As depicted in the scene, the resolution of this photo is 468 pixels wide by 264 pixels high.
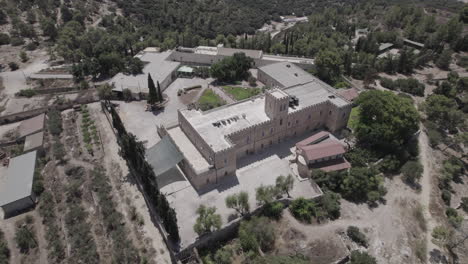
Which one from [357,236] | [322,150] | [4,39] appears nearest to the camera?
[357,236]

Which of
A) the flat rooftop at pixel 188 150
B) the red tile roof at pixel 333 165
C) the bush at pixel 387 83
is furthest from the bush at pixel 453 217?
the bush at pixel 387 83

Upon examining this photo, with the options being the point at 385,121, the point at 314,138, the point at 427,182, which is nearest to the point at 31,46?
the point at 314,138

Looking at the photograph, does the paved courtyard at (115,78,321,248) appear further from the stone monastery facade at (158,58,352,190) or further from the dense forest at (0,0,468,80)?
the dense forest at (0,0,468,80)

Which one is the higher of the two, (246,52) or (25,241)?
(246,52)

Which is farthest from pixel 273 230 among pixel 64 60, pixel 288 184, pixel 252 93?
pixel 64 60

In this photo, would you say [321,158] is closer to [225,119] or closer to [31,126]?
[225,119]

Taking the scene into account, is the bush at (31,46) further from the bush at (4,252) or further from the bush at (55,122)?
the bush at (4,252)

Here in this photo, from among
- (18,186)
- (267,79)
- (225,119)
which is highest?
(225,119)
